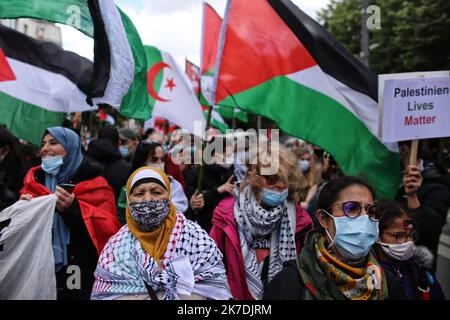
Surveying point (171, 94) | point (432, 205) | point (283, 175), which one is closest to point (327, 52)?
point (283, 175)

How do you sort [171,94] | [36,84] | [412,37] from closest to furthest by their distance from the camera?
[36,84], [171,94], [412,37]

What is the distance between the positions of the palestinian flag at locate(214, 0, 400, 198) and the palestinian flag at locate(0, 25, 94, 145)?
1633mm

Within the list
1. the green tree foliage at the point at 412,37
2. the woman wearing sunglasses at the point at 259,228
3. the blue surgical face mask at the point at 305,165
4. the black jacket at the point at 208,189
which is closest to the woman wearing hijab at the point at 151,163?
the black jacket at the point at 208,189

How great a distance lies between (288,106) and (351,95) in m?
0.55

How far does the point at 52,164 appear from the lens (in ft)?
12.5

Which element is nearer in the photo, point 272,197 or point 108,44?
point 272,197

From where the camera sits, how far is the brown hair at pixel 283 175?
12.6 ft

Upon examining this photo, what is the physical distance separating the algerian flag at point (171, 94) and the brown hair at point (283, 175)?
6.39 feet

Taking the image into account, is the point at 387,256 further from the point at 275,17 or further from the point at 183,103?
the point at 183,103

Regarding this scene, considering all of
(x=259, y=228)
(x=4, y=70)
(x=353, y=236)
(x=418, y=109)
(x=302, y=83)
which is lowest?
(x=259, y=228)

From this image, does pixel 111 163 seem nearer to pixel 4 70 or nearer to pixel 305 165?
pixel 4 70

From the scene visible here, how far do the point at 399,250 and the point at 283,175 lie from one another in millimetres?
982
